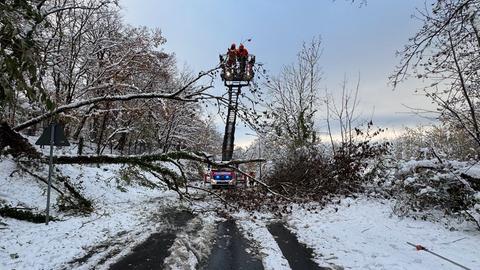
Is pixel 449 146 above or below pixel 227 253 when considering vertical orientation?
above

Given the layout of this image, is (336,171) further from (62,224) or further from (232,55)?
(62,224)

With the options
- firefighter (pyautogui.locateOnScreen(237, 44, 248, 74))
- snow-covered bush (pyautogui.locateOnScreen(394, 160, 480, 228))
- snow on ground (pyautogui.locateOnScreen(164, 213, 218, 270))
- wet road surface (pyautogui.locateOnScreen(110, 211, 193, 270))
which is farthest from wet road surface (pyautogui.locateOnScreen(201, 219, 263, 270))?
snow-covered bush (pyautogui.locateOnScreen(394, 160, 480, 228))

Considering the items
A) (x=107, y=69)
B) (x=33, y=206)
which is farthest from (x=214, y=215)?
(x=107, y=69)

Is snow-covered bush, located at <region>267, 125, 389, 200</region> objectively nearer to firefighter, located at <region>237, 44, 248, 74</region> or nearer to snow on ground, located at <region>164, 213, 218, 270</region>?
snow on ground, located at <region>164, 213, 218, 270</region>

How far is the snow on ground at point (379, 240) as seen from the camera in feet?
21.4

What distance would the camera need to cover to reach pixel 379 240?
8.29 meters

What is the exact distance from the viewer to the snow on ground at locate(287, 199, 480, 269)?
257 inches

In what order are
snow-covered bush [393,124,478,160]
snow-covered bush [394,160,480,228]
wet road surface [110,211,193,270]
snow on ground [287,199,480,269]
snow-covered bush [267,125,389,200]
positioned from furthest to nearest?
snow-covered bush [267,125,389,200], snow-covered bush [393,124,478,160], snow-covered bush [394,160,480,228], snow on ground [287,199,480,269], wet road surface [110,211,193,270]

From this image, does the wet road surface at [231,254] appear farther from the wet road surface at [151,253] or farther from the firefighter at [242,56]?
the firefighter at [242,56]

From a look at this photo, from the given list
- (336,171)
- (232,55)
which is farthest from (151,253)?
→ (336,171)

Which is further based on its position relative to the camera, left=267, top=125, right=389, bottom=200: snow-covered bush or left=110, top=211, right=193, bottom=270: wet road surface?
left=267, top=125, right=389, bottom=200: snow-covered bush

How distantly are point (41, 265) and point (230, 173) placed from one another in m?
17.4

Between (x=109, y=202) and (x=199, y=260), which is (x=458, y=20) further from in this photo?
(x=109, y=202)

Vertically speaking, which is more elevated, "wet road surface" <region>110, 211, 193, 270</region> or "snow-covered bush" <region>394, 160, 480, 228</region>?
"snow-covered bush" <region>394, 160, 480, 228</region>
